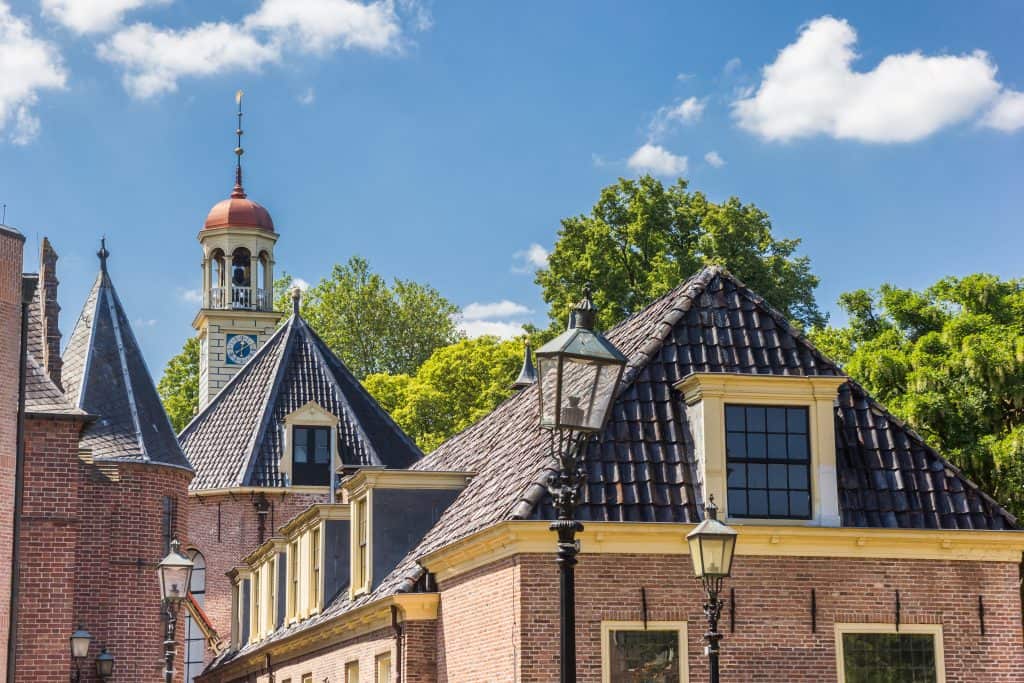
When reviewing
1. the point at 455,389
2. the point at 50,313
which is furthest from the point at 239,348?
the point at 50,313

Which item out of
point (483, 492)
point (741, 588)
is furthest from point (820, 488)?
point (483, 492)

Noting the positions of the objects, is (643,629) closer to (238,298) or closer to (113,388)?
(113,388)

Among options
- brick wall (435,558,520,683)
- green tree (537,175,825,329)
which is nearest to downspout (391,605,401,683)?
brick wall (435,558,520,683)

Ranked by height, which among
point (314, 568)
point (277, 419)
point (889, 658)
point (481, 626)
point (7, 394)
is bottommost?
point (889, 658)

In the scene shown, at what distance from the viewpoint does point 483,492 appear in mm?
23125

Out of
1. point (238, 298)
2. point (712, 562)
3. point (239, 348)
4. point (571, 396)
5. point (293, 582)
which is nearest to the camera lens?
point (571, 396)

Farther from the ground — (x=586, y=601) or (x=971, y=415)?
(x=971, y=415)

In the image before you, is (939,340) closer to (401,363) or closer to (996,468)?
(996,468)

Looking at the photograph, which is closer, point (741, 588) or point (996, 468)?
point (741, 588)

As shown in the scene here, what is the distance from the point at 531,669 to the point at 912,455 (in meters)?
6.12

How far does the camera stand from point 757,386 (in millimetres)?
20922

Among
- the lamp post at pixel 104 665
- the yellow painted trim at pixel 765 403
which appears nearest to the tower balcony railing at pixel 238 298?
the lamp post at pixel 104 665

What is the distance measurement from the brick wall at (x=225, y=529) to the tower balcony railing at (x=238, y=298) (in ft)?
60.2

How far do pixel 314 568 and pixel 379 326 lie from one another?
149ft
